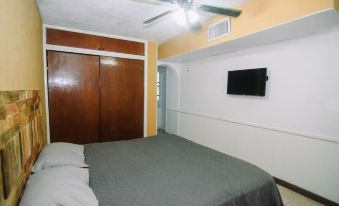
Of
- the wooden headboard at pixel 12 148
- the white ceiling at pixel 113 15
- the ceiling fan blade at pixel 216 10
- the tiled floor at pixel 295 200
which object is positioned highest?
the white ceiling at pixel 113 15

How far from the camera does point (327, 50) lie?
212cm

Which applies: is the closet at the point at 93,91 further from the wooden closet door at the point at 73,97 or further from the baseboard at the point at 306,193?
the baseboard at the point at 306,193

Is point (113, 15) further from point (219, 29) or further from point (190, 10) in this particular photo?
point (219, 29)

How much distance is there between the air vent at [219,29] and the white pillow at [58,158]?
2.37 m

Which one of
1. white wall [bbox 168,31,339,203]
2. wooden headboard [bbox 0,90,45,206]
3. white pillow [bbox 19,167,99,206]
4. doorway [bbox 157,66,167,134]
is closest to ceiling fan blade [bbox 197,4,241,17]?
white wall [bbox 168,31,339,203]

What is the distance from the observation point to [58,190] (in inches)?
Result: 43.5

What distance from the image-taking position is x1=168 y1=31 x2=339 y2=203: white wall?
6.96 ft

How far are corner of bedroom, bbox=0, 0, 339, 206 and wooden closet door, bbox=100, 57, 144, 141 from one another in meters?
0.02

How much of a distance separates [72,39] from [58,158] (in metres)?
2.28

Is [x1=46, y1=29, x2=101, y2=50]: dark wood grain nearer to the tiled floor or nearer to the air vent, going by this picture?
the air vent

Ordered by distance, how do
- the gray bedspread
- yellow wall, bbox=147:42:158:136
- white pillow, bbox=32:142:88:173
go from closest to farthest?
the gray bedspread, white pillow, bbox=32:142:88:173, yellow wall, bbox=147:42:158:136

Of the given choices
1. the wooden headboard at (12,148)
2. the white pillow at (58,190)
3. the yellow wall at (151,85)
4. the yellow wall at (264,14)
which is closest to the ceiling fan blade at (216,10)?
the yellow wall at (264,14)

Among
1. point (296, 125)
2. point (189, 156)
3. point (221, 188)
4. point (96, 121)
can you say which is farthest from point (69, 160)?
point (296, 125)

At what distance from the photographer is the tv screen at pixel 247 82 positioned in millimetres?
2760
